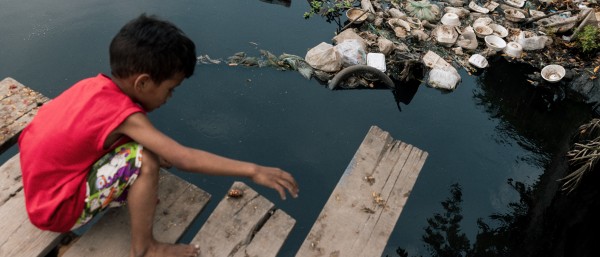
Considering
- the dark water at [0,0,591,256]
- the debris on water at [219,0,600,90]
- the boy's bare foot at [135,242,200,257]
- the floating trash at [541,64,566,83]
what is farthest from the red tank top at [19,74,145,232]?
the floating trash at [541,64,566,83]

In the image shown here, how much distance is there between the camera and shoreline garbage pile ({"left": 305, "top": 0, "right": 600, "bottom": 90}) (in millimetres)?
4988

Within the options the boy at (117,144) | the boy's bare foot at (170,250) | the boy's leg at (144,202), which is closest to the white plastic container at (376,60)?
the boy at (117,144)

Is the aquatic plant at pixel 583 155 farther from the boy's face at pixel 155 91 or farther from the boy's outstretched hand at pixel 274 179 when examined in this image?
the boy's face at pixel 155 91

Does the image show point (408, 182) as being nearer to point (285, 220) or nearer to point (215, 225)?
point (285, 220)

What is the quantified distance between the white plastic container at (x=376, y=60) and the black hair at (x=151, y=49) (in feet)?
10.9

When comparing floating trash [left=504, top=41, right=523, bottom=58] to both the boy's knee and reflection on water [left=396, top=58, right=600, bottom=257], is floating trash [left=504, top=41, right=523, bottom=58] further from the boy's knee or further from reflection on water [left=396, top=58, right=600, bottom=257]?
the boy's knee

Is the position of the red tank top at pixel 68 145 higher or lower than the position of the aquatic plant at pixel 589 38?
higher

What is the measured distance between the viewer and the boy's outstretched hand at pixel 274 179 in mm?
2021

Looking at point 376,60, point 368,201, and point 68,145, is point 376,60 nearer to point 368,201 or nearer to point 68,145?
point 368,201

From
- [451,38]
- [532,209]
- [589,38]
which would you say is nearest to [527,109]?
[451,38]

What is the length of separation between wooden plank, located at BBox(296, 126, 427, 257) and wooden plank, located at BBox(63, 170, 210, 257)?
0.60 meters

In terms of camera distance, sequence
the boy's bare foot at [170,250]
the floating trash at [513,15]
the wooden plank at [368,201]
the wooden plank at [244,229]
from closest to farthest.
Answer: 1. the boy's bare foot at [170,250]
2. the wooden plank at [244,229]
3. the wooden plank at [368,201]
4. the floating trash at [513,15]

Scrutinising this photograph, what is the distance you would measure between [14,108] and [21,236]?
97 centimetres

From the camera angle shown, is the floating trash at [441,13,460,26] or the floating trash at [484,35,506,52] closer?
the floating trash at [484,35,506,52]
